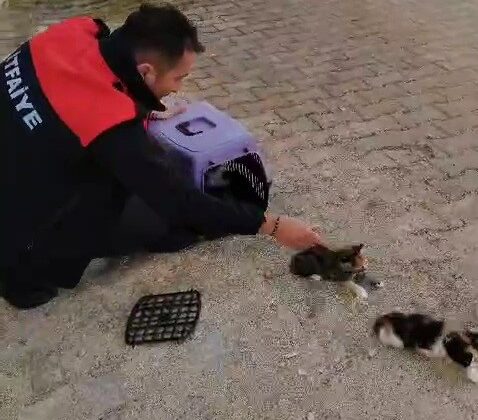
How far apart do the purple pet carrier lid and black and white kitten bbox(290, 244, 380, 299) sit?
0.52 m

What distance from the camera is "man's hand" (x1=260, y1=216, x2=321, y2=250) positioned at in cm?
213

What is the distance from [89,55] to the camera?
186 cm

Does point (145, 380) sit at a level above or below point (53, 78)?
below

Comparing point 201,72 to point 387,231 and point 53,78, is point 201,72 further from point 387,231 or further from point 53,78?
point 53,78

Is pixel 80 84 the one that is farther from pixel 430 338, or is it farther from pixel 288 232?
pixel 430 338

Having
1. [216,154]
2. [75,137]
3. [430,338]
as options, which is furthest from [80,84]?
[430,338]

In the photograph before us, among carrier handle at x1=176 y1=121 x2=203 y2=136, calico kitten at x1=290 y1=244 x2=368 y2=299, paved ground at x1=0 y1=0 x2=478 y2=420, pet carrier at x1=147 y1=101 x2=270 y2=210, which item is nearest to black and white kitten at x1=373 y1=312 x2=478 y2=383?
paved ground at x1=0 y1=0 x2=478 y2=420

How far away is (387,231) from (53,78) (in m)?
1.36

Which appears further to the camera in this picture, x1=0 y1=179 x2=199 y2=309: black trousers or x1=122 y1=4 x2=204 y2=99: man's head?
x1=0 y1=179 x2=199 y2=309: black trousers

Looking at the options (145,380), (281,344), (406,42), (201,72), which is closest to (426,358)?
(281,344)

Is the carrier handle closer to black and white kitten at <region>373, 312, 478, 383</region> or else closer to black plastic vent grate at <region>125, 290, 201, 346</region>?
black plastic vent grate at <region>125, 290, 201, 346</region>

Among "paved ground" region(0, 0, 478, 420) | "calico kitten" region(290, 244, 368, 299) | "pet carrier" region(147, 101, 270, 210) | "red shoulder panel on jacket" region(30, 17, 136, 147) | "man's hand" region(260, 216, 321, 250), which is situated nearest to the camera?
"red shoulder panel on jacket" region(30, 17, 136, 147)

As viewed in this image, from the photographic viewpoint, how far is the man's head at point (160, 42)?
185 cm

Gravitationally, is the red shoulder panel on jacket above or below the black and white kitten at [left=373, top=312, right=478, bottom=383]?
above
